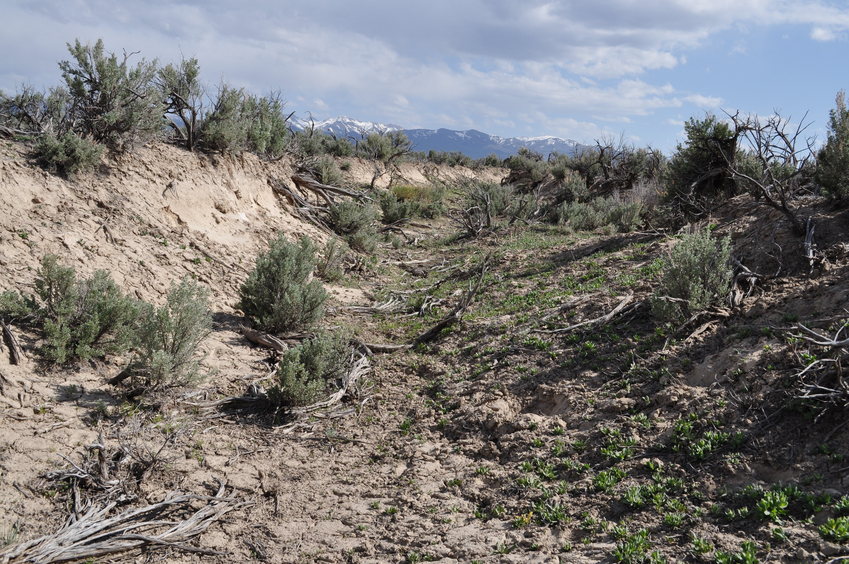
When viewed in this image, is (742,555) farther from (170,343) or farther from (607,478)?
(170,343)

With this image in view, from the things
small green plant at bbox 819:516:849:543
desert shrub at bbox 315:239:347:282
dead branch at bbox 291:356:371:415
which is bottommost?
dead branch at bbox 291:356:371:415

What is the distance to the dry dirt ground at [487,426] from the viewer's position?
141 inches

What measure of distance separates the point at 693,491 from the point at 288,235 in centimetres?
993

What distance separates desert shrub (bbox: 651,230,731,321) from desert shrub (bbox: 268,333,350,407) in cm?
375

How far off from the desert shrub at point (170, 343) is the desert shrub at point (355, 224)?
7.57 meters

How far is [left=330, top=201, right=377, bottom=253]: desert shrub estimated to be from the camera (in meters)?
13.4

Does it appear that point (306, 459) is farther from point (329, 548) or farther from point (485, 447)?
point (485, 447)

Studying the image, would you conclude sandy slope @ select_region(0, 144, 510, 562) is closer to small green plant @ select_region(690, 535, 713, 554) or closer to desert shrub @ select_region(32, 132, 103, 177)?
desert shrub @ select_region(32, 132, 103, 177)

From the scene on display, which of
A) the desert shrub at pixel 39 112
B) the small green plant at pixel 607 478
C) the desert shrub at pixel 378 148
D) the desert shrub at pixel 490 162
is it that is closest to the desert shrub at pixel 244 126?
the desert shrub at pixel 39 112

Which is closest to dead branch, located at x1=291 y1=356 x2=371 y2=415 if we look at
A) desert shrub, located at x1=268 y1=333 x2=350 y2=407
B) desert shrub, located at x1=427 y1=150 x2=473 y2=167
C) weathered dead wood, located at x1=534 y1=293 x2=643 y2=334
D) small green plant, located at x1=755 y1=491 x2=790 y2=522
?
desert shrub, located at x1=268 y1=333 x2=350 y2=407

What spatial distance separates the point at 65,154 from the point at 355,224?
676 cm

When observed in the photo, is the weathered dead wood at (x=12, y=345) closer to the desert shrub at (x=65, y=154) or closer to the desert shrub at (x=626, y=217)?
the desert shrub at (x=65, y=154)

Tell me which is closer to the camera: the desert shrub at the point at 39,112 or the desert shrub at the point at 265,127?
the desert shrub at the point at 39,112

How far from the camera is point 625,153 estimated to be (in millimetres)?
23031
